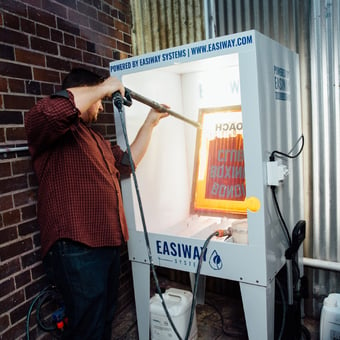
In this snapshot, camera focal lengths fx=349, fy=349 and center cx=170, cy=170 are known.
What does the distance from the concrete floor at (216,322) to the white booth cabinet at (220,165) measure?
1.27ft

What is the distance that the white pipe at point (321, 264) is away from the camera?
214cm

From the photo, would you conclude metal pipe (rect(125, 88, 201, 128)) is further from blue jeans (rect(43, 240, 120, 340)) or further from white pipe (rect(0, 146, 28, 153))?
blue jeans (rect(43, 240, 120, 340))

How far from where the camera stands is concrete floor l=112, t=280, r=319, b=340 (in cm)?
221

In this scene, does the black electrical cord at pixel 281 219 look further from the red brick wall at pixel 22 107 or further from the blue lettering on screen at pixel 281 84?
the red brick wall at pixel 22 107

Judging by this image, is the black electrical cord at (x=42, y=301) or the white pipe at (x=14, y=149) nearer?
the white pipe at (x=14, y=149)

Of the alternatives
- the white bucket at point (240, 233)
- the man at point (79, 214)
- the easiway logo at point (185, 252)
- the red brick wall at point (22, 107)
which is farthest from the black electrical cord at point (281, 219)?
the red brick wall at point (22, 107)

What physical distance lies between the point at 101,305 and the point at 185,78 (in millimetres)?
1479

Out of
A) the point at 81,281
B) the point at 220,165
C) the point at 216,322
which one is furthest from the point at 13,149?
the point at 216,322

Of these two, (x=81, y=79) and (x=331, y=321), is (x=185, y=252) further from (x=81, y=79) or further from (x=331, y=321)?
(x=81, y=79)

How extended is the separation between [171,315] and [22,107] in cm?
135

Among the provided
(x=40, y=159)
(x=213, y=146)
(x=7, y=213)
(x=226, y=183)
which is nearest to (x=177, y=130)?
(x=213, y=146)

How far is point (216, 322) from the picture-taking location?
236 cm

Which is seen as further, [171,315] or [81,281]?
[171,315]

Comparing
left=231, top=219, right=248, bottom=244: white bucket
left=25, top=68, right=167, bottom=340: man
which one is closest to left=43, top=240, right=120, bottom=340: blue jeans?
left=25, top=68, right=167, bottom=340: man
